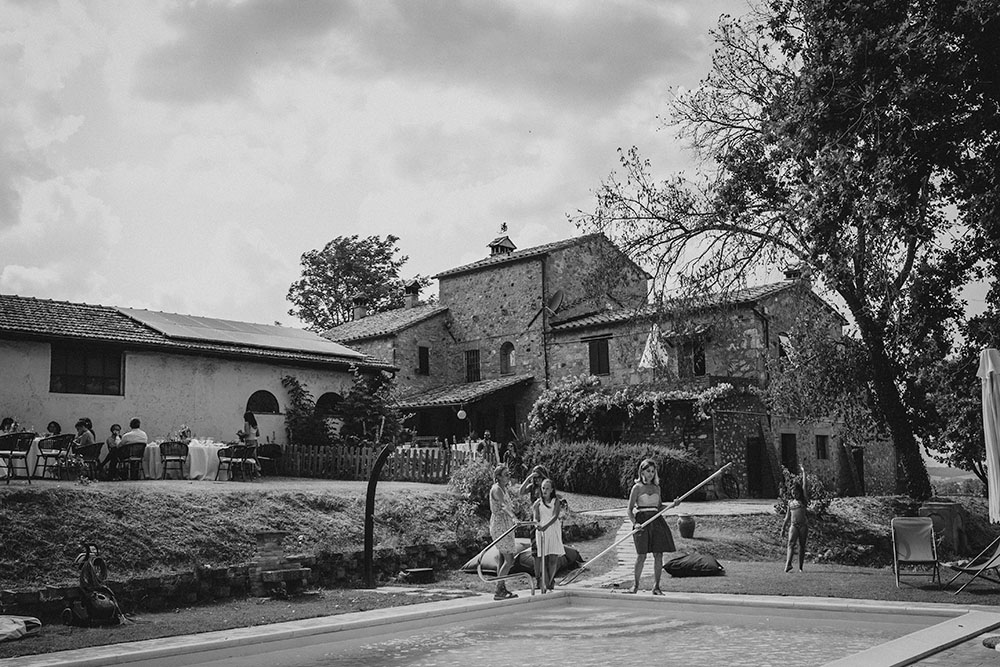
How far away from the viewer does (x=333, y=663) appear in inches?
326

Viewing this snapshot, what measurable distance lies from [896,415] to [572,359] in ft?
46.1

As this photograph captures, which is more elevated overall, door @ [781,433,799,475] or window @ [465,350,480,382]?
window @ [465,350,480,382]

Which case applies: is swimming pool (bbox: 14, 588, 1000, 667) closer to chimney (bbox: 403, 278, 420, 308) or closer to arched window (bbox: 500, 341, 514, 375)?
arched window (bbox: 500, 341, 514, 375)

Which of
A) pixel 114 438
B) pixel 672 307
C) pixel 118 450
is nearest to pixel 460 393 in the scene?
pixel 672 307

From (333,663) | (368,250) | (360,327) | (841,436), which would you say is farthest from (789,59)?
(368,250)

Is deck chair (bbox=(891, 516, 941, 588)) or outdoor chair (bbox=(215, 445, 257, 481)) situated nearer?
deck chair (bbox=(891, 516, 941, 588))

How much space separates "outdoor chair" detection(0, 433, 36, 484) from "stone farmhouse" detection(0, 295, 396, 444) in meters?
3.34

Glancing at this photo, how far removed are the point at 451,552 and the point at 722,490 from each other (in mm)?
14423

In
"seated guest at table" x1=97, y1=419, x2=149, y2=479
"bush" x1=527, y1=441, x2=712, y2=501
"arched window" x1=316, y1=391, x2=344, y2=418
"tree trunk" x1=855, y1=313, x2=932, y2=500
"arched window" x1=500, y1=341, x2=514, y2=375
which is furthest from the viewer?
"arched window" x1=500, y1=341, x2=514, y2=375

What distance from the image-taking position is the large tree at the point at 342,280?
5162 centimetres

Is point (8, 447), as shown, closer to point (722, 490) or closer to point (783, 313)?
point (722, 490)

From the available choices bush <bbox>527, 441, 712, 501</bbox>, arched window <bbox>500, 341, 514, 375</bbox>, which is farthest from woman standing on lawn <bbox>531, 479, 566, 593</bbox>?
arched window <bbox>500, 341, 514, 375</bbox>

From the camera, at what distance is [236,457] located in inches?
752

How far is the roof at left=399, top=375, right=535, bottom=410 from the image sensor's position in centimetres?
3216
